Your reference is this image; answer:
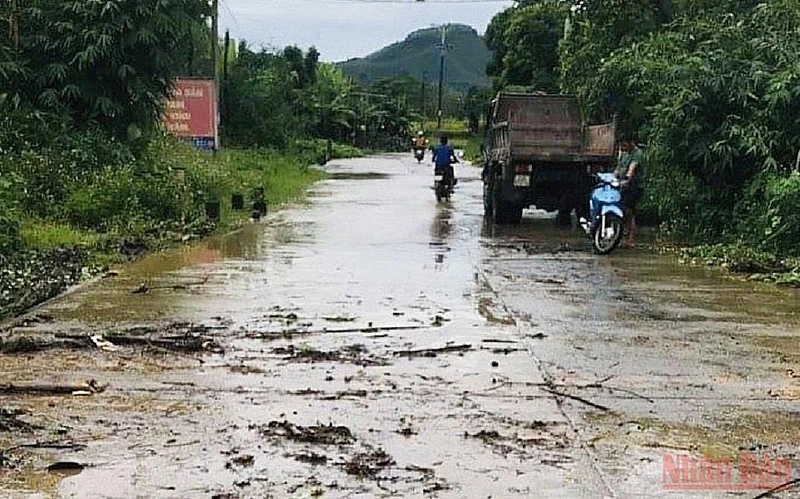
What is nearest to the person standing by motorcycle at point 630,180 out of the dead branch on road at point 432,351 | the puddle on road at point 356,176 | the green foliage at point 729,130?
the green foliage at point 729,130

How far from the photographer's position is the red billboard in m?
29.4

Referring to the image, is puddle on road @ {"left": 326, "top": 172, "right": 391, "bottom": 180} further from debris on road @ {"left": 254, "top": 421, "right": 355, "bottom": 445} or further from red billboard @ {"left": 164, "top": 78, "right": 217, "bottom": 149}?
debris on road @ {"left": 254, "top": 421, "right": 355, "bottom": 445}

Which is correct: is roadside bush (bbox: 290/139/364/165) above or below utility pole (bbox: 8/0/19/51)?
below

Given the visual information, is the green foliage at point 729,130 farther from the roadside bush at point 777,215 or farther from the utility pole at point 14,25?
the utility pole at point 14,25

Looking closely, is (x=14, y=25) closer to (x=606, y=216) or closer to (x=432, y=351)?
(x=606, y=216)

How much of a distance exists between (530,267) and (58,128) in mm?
9510

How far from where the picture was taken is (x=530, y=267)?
Answer: 1298 cm

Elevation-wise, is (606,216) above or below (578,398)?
above

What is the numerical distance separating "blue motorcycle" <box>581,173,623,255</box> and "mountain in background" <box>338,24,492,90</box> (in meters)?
135

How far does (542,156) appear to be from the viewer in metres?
18.8

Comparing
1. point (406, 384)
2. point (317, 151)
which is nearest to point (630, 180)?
point (406, 384)

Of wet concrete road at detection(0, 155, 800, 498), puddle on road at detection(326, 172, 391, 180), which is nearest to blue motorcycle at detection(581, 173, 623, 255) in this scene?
wet concrete road at detection(0, 155, 800, 498)

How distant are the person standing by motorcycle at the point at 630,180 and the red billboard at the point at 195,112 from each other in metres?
15.6

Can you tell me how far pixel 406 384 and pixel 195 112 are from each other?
939 inches
